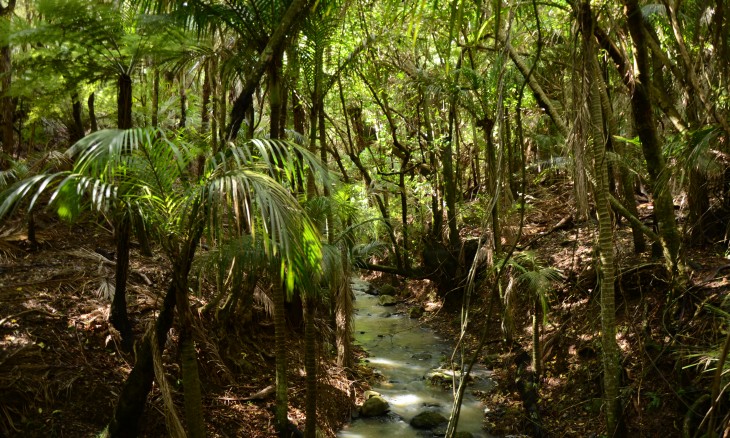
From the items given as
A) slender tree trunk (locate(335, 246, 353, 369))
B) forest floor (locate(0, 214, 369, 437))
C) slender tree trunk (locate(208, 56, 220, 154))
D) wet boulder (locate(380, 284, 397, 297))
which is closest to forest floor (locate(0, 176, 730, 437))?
forest floor (locate(0, 214, 369, 437))

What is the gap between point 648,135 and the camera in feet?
17.0

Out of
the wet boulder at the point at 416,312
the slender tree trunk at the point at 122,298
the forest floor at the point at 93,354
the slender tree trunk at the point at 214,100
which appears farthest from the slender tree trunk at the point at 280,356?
the wet boulder at the point at 416,312

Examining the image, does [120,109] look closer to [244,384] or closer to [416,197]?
[244,384]

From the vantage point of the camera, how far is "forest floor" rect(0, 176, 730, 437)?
4770 mm

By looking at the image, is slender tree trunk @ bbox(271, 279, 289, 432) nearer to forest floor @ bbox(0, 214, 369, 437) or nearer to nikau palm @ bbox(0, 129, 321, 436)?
forest floor @ bbox(0, 214, 369, 437)

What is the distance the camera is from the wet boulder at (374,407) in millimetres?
7258

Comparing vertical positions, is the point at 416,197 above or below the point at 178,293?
above

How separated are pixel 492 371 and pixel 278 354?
4.89 m

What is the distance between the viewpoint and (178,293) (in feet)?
12.5

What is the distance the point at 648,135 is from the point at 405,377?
5.63m

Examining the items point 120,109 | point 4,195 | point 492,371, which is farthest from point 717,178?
point 4,195

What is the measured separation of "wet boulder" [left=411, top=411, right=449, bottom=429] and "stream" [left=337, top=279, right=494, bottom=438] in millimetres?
87

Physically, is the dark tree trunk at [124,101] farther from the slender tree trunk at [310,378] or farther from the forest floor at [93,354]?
the slender tree trunk at [310,378]

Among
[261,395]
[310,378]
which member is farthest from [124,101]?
[261,395]
